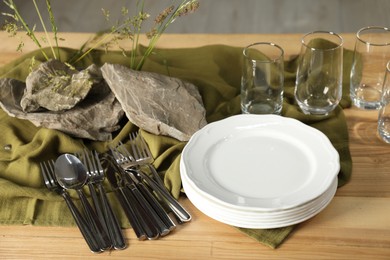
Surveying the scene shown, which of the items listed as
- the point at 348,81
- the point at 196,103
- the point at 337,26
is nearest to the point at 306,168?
the point at 196,103

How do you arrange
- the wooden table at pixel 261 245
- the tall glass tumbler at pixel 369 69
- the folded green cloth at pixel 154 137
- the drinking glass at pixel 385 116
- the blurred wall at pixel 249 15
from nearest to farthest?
the wooden table at pixel 261 245
the folded green cloth at pixel 154 137
the drinking glass at pixel 385 116
the tall glass tumbler at pixel 369 69
the blurred wall at pixel 249 15

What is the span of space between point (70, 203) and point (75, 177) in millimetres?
75

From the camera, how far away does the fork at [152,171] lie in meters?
1.21

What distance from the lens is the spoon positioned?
1.21 meters

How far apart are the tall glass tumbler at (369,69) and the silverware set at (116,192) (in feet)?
1.70

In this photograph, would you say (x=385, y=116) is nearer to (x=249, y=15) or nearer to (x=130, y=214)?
(x=130, y=214)

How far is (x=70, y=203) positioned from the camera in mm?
1249

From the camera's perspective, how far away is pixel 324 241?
3.74ft

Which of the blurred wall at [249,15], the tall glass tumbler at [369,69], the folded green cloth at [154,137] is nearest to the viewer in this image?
the folded green cloth at [154,137]

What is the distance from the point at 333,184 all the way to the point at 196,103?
0.41m

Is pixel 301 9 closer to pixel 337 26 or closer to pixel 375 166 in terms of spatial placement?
pixel 337 26

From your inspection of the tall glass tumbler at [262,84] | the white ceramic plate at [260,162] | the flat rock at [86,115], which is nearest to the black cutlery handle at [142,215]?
the white ceramic plate at [260,162]

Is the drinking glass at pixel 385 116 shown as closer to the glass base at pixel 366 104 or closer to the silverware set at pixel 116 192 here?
the glass base at pixel 366 104

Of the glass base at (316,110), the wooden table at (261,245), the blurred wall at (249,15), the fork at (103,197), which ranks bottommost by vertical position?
the blurred wall at (249,15)
